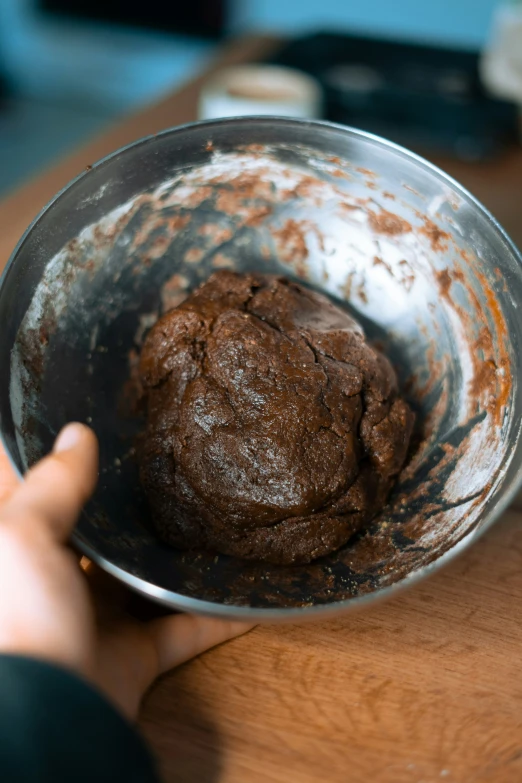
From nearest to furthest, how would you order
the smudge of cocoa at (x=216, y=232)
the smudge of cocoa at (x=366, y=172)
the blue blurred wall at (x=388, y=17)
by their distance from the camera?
the smudge of cocoa at (x=366, y=172) → the smudge of cocoa at (x=216, y=232) → the blue blurred wall at (x=388, y=17)

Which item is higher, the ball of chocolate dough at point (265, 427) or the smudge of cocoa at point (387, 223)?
the smudge of cocoa at point (387, 223)

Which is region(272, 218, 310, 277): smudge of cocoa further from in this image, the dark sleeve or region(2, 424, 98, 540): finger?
the dark sleeve

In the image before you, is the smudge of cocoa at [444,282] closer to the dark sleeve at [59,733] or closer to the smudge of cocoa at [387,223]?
the smudge of cocoa at [387,223]

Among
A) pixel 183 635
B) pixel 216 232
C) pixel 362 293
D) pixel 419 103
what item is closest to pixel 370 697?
pixel 183 635

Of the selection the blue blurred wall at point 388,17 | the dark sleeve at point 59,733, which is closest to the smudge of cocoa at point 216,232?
the dark sleeve at point 59,733

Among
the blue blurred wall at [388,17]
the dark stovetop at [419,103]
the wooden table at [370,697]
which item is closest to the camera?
the wooden table at [370,697]

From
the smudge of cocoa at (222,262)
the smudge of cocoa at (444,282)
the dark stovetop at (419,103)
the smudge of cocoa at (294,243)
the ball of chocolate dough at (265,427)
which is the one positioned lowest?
the ball of chocolate dough at (265,427)

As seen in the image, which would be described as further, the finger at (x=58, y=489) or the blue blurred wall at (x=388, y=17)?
the blue blurred wall at (x=388, y=17)

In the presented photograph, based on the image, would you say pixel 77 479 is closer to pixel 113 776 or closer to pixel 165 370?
pixel 113 776
